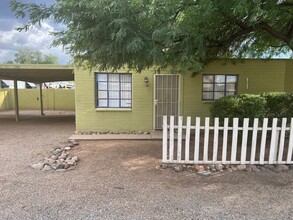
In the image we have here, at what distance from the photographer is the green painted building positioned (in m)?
8.05

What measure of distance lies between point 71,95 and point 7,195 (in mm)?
16977

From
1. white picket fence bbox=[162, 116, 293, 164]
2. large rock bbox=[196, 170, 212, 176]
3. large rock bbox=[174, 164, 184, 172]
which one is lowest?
large rock bbox=[196, 170, 212, 176]

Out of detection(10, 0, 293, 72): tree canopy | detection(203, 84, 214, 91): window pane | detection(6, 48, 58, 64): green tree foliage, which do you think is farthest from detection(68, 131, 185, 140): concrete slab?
detection(6, 48, 58, 64): green tree foliage

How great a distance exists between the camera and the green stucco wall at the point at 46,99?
19531mm

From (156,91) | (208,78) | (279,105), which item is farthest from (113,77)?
(279,105)

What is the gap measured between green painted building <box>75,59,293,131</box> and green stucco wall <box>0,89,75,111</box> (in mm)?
12341

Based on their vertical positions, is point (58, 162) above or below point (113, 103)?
below

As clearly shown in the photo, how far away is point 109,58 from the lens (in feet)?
12.8

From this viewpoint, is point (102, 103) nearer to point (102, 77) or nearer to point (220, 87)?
point (102, 77)

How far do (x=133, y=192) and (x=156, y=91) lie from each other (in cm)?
514

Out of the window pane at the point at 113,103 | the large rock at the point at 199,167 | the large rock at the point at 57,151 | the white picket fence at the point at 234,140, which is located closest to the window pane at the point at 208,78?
the window pane at the point at 113,103

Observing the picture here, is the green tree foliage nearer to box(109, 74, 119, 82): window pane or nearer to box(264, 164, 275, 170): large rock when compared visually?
box(109, 74, 119, 82): window pane

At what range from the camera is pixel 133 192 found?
3.47m

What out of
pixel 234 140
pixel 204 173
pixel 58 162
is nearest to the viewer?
pixel 204 173
